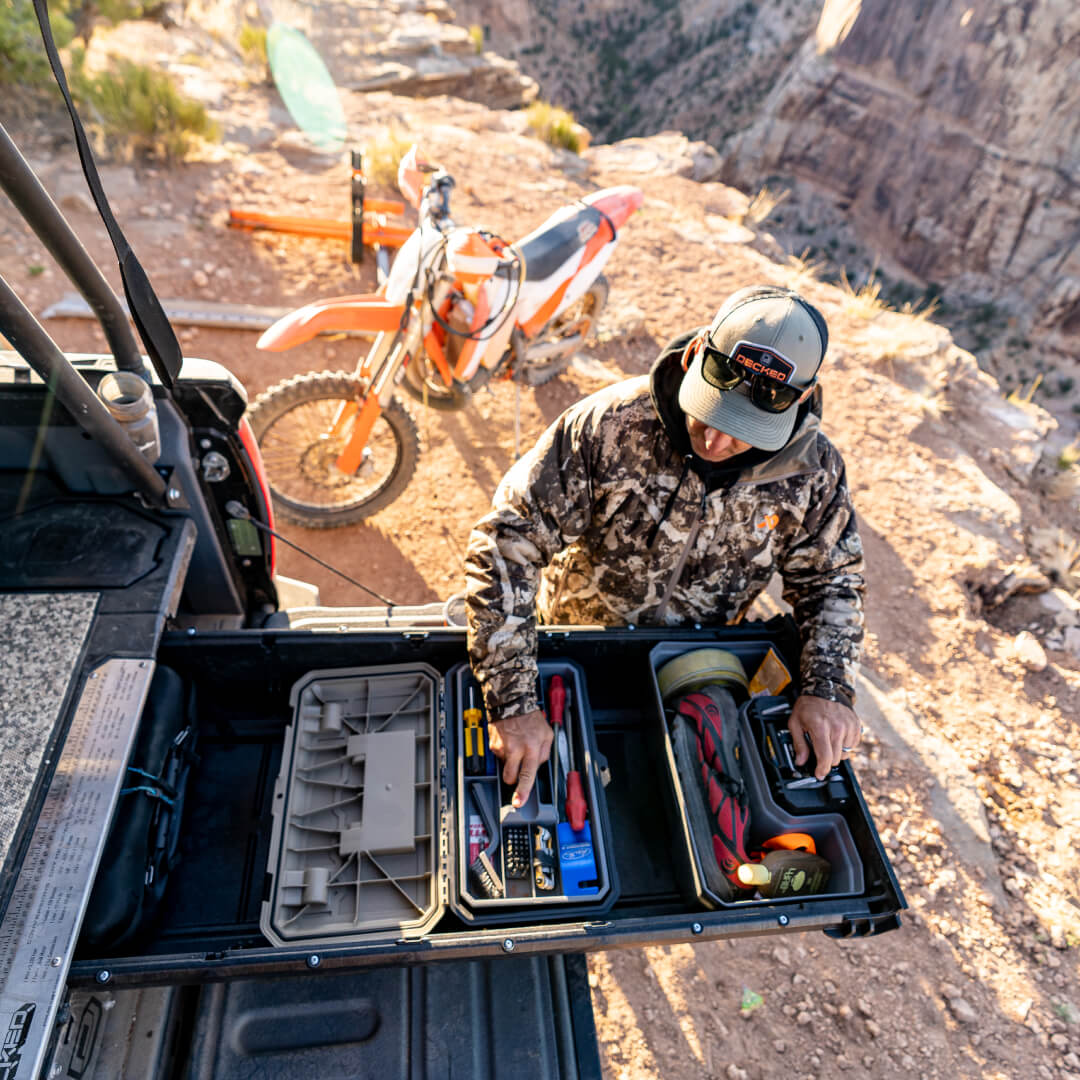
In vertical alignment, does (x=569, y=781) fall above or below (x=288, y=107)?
below

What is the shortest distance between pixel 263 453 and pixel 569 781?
9.76ft

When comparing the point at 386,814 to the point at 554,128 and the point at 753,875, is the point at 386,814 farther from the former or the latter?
the point at 554,128

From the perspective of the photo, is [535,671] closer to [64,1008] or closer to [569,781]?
[569,781]

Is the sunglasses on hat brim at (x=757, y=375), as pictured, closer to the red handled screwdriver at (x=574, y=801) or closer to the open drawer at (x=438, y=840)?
the open drawer at (x=438, y=840)

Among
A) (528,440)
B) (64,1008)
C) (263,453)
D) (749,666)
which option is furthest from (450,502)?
(64,1008)

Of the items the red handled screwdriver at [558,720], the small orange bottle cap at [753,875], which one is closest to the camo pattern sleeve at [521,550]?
the red handled screwdriver at [558,720]

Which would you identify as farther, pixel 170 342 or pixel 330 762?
pixel 330 762

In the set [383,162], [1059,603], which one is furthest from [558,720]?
[383,162]

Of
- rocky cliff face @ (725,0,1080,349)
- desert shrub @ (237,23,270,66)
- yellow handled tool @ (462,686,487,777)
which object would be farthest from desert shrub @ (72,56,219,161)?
rocky cliff face @ (725,0,1080,349)

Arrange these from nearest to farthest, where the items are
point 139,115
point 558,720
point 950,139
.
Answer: point 558,720, point 139,115, point 950,139

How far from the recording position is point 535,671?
192 cm

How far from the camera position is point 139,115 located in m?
6.38

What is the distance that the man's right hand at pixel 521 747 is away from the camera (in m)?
1.86

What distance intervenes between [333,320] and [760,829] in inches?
111
